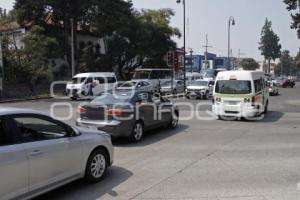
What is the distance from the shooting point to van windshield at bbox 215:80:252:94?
1740 centimetres

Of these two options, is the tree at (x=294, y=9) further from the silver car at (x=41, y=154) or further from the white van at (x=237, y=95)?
the silver car at (x=41, y=154)

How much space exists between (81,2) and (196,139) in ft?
103

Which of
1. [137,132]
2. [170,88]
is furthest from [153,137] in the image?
[170,88]

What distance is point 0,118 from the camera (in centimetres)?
567

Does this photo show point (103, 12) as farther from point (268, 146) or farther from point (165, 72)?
point (268, 146)

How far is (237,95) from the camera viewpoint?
1739 cm

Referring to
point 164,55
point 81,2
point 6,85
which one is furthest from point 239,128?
point 164,55

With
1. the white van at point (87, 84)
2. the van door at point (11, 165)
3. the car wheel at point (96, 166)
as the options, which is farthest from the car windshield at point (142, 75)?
the van door at point (11, 165)

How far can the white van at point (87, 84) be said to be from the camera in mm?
32594

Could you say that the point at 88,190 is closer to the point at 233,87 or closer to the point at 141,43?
the point at 233,87

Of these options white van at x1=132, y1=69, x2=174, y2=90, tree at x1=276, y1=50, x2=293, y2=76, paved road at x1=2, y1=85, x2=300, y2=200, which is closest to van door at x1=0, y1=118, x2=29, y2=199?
paved road at x1=2, y1=85, x2=300, y2=200

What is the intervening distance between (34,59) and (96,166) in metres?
30.7

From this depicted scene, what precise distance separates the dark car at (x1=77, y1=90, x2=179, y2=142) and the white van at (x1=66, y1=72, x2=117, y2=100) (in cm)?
2012

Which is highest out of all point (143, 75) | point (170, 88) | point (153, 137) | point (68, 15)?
point (68, 15)
